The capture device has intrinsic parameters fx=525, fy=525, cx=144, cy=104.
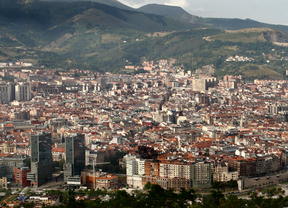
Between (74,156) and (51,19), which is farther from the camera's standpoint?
(51,19)

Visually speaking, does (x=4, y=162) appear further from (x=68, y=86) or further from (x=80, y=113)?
(x=68, y=86)

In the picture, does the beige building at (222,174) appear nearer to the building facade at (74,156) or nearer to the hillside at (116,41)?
the building facade at (74,156)

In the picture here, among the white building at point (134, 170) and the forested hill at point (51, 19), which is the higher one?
the forested hill at point (51, 19)

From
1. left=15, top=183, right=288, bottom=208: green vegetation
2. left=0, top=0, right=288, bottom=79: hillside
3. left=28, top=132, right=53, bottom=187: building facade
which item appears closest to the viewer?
left=15, top=183, right=288, bottom=208: green vegetation

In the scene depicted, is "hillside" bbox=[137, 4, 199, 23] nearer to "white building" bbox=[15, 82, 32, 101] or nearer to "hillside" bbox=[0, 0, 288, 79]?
"hillside" bbox=[0, 0, 288, 79]

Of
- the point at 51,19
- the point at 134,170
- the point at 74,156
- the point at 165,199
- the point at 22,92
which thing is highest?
the point at 51,19

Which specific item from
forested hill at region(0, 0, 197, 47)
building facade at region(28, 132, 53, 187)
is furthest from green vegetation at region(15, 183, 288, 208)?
forested hill at region(0, 0, 197, 47)

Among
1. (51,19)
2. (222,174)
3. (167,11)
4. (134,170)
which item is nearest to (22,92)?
(134,170)

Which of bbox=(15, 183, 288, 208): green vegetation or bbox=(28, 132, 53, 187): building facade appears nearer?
bbox=(15, 183, 288, 208): green vegetation

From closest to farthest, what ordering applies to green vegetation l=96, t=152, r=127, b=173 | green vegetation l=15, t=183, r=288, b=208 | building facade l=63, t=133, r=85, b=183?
green vegetation l=15, t=183, r=288, b=208, building facade l=63, t=133, r=85, b=183, green vegetation l=96, t=152, r=127, b=173

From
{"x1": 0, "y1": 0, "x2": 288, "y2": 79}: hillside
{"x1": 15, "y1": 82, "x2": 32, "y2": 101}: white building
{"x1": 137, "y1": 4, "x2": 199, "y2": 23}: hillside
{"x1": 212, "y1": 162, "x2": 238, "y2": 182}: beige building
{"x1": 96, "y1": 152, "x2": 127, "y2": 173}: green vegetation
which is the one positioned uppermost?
{"x1": 137, "y1": 4, "x2": 199, "y2": 23}: hillside

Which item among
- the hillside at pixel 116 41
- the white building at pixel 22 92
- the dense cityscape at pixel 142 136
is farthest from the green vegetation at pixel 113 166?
the hillside at pixel 116 41

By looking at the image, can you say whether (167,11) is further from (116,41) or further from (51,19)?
(116,41)
